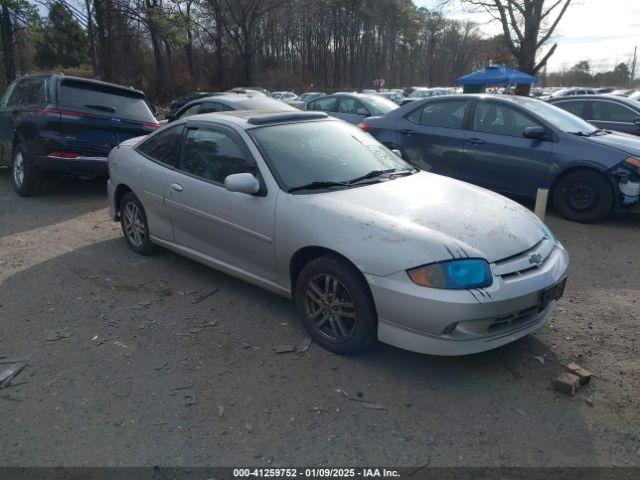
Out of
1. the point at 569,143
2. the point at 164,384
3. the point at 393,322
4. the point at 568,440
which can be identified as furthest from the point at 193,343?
the point at 569,143

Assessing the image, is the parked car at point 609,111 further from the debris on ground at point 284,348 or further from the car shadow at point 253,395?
the debris on ground at point 284,348

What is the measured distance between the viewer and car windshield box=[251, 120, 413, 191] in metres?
4.02

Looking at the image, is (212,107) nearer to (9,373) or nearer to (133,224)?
(133,224)

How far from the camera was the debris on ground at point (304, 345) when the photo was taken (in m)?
3.65

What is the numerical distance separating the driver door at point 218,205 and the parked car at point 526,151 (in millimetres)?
4127

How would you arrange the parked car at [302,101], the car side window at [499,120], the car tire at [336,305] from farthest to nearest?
the parked car at [302,101] → the car side window at [499,120] → the car tire at [336,305]

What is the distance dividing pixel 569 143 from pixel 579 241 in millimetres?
1420

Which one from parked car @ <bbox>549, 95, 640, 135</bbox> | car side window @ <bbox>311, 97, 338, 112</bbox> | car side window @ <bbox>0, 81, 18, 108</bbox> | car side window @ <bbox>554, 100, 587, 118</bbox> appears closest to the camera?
car side window @ <bbox>0, 81, 18, 108</bbox>

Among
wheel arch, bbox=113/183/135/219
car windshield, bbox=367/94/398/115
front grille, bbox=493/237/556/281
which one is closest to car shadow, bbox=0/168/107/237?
wheel arch, bbox=113/183/135/219

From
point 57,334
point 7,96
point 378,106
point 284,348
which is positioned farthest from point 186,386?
point 378,106

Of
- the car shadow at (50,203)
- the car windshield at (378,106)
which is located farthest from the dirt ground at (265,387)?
the car windshield at (378,106)

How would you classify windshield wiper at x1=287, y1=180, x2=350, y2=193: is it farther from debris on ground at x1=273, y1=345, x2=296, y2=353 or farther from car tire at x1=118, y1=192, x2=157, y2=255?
car tire at x1=118, y1=192, x2=157, y2=255

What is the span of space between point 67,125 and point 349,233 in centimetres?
597

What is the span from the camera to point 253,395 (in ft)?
10.3
